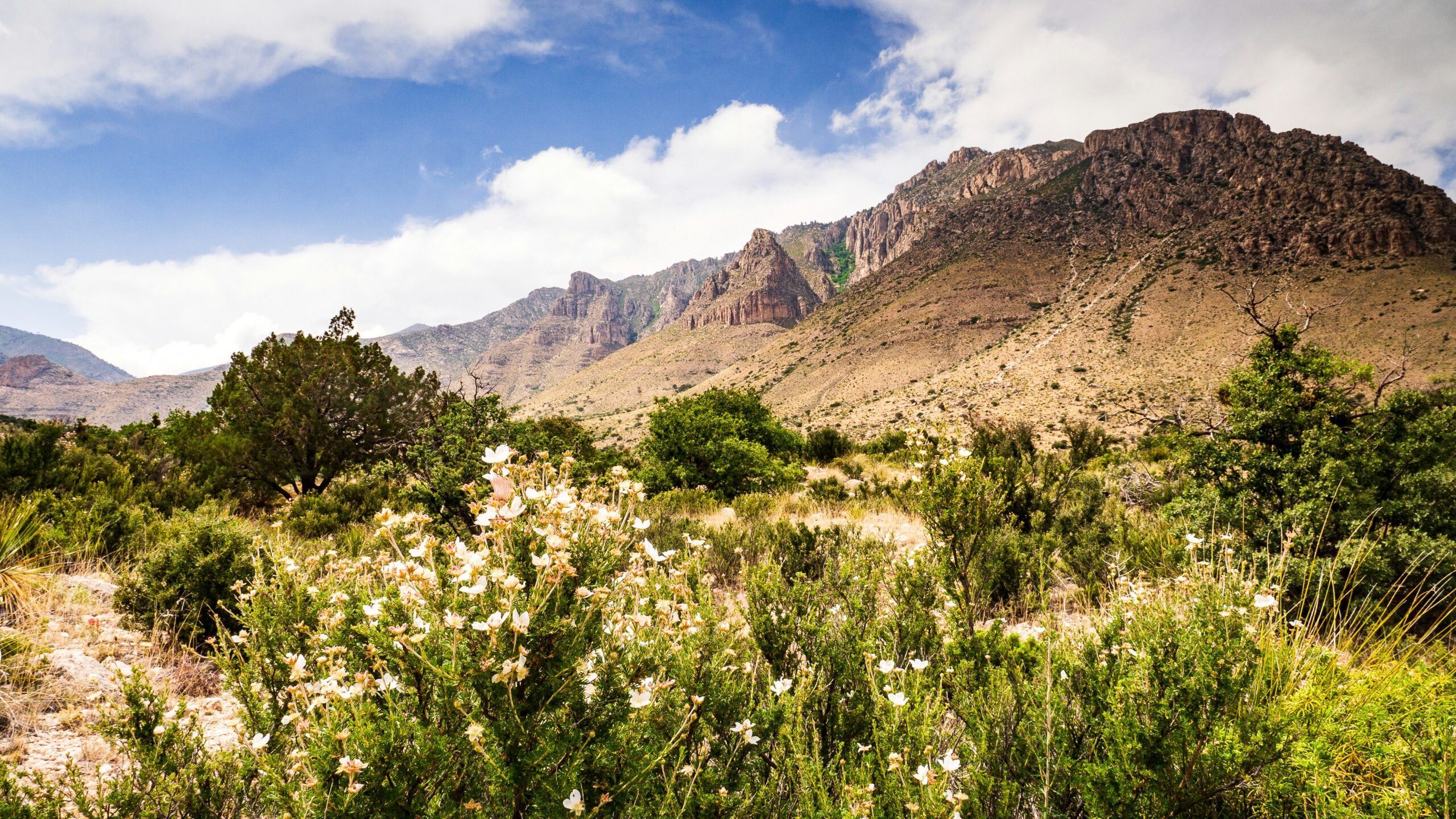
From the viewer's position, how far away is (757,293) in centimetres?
14862

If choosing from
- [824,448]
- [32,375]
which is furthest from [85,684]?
[32,375]

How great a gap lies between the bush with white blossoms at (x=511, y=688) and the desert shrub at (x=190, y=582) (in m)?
3.21

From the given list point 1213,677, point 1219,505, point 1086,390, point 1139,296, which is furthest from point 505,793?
point 1139,296

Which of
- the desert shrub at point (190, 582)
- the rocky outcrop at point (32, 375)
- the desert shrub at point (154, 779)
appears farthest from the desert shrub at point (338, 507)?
the rocky outcrop at point (32, 375)

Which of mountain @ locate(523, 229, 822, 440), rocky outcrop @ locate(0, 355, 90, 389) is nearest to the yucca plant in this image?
mountain @ locate(523, 229, 822, 440)

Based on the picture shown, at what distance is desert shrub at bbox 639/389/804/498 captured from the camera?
14172 mm

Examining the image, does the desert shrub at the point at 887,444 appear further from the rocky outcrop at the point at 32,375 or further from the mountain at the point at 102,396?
the rocky outcrop at the point at 32,375

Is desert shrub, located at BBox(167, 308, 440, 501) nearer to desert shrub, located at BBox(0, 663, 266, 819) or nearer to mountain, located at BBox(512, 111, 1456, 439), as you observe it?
desert shrub, located at BBox(0, 663, 266, 819)

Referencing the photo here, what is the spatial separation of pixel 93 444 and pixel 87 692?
13.3 meters

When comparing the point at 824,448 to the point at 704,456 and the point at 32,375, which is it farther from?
the point at 32,375

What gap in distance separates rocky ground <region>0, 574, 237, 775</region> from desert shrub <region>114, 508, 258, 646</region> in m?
0.17

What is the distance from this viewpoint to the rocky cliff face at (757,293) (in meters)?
147

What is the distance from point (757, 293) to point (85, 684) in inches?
5888

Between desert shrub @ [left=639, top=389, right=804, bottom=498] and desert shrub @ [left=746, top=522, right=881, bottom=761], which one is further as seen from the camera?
desert shrub @ [left=639, top=389, right=804, bottom=498]
